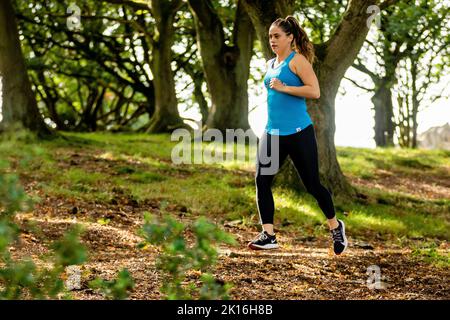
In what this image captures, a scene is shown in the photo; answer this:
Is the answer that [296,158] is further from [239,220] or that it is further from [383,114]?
[383,114]

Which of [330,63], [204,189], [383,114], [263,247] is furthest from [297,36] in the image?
[383,114]

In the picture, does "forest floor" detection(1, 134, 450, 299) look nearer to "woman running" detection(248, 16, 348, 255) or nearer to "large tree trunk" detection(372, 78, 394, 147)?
"woman running" detection(248, 16, 348, 255)

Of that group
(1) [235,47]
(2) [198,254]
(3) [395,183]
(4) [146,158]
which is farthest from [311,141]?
(1) [235,47]

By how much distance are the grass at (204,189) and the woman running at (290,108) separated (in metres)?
2.75

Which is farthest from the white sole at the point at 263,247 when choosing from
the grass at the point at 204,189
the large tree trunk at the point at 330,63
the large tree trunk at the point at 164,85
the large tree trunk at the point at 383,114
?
the large tree trunk at the point at 383,114

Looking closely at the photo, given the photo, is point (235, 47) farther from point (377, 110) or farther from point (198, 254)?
point (198, 254)

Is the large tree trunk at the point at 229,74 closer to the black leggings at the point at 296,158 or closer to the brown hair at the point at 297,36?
the brown hair at the point at 297,36

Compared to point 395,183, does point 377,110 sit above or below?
above

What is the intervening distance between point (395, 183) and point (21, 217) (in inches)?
381

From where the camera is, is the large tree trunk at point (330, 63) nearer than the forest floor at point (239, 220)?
No

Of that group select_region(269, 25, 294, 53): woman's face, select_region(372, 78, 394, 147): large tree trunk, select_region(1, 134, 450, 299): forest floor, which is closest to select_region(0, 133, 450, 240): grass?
select_region(1, 134, 450, 299): forest floor

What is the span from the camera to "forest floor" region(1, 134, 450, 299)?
19.9 ft

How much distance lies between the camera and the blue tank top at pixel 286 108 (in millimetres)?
6543
